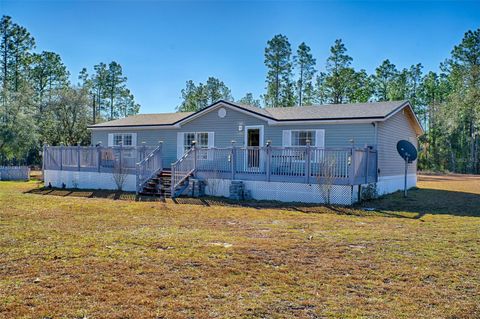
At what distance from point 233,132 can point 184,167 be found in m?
3.60

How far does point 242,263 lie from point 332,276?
4.05ft

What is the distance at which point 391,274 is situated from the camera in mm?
4965

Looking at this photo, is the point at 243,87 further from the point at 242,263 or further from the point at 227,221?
the point at 242,263

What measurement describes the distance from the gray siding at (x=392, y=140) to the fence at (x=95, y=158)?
9093 millimetres

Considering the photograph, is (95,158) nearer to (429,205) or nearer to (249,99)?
(429,205)

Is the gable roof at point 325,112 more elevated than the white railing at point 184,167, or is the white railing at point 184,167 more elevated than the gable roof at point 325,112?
the gable roof at point 325,112

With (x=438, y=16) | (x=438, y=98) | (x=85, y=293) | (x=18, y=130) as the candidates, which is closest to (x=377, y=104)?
(x=438, y=16)

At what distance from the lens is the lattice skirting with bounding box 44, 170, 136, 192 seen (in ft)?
52.7

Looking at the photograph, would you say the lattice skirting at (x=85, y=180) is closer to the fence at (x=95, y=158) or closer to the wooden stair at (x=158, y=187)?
the fence at (x=95, y=158)

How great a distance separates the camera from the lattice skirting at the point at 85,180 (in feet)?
52.7

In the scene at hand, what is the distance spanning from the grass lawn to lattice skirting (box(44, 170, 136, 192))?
660 centimetres

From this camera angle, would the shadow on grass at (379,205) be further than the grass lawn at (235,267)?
Yes

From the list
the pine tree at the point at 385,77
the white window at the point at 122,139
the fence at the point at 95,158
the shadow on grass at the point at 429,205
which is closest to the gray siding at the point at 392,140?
the shadow on grass at the point at 429,205

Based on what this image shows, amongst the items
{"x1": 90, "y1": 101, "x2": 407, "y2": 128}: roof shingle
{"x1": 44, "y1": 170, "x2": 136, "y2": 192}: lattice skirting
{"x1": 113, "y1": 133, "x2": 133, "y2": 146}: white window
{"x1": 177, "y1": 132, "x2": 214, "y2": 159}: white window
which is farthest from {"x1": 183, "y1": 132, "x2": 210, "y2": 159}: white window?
{"x1": 113, "y1": 133, "x2": 133, "y2": 146}: white window
